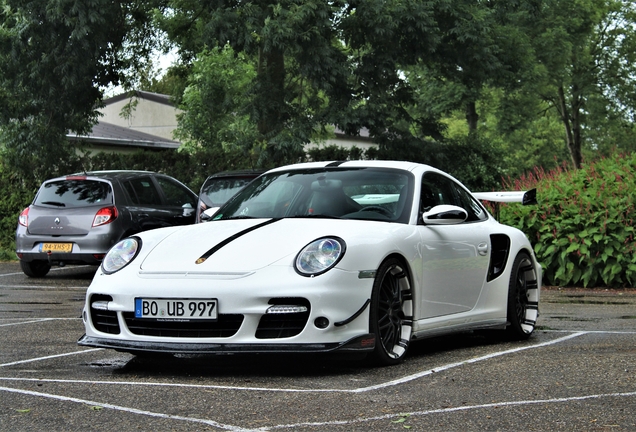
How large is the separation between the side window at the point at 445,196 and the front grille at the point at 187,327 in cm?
191

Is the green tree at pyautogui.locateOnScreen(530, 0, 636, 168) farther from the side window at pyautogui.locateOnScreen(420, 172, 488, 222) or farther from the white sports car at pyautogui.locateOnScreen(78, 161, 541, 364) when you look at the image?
the white sports car at pyautogui.locateOnScreen(78, 161, 541, 364)

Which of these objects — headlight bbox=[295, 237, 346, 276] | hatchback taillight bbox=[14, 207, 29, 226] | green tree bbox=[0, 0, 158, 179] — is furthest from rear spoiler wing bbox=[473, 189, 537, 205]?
green tree bbox=[0, 0, 158, 179]

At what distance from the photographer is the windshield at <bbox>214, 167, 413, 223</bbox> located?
24.1ft

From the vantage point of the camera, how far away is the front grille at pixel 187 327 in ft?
20.6

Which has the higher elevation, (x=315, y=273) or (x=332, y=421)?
(x=315, y=273)

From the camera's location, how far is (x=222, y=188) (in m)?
15.3

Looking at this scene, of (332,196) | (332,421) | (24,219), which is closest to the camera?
(332,421)

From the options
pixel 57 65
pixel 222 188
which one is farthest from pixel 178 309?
pixel 57 65

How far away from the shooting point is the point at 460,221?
24.4ft

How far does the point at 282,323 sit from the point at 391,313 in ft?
2.83

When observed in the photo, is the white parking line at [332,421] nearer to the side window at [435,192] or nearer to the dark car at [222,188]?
the side window at [435,192]

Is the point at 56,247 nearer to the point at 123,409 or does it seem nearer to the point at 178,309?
the point at 178,309

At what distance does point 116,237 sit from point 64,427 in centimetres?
1042

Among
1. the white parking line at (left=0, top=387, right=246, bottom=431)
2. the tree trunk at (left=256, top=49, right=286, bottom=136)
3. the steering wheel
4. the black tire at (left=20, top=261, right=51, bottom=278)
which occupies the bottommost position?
the black tire at (left=20, top=261, right=51, bottom=278)
